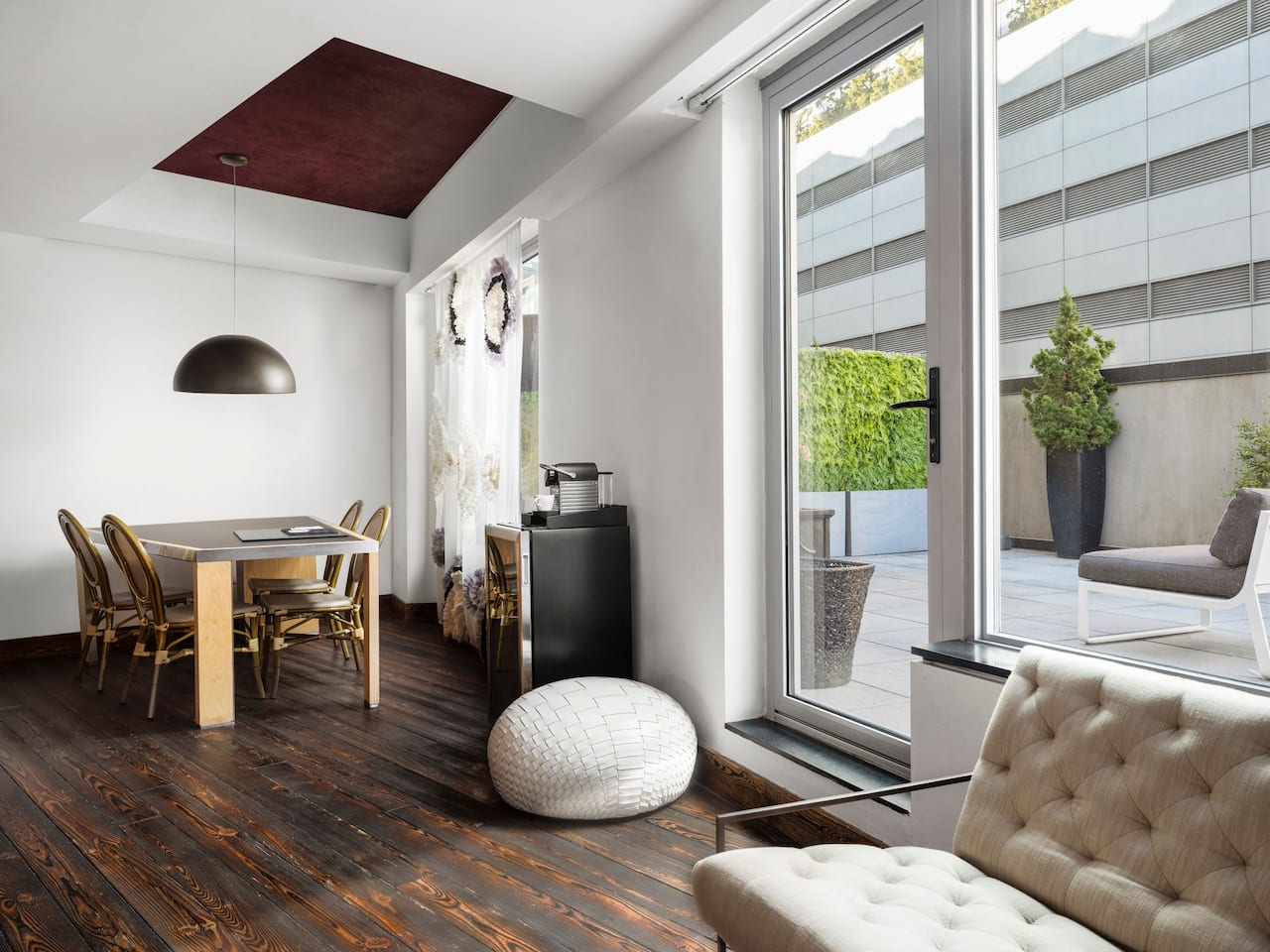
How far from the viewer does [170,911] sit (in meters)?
2.22

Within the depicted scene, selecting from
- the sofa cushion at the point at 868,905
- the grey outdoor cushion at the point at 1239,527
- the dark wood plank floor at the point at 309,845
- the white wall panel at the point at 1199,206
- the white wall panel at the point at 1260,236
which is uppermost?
the white wall panel at the point at 1199,206

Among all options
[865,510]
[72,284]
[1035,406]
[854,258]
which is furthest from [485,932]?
[72,284]

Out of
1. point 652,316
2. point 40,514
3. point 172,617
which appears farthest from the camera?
point 40,514

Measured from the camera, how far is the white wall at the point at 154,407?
206 inches

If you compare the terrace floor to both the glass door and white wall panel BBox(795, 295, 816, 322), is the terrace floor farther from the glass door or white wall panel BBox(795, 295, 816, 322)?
white wall panel BBox(795, 295, 816, 322)

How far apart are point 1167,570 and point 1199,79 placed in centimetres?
102

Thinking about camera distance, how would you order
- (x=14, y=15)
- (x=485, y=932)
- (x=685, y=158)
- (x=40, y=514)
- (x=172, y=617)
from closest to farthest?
(x=485, y=932)
(x=14, y=15)
(x=685, y=158)
(x=172, y=617)
(x=40, y=514)

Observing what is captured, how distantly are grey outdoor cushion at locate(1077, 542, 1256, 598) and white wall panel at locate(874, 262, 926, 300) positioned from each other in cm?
90

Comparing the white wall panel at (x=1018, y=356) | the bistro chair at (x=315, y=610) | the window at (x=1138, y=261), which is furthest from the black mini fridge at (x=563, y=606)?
the white wall panel at (x=1018, y=356)

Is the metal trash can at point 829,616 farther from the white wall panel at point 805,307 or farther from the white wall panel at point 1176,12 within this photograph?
the white wall panel at point 1176,12

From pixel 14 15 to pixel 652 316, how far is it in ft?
7.39

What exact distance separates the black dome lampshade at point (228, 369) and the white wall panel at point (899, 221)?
3.37 metres

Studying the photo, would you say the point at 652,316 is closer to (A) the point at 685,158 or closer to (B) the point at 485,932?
(A) the point at 685,158

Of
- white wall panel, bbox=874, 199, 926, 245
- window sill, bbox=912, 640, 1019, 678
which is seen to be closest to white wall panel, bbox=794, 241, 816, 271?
white wall panel, bbox=874, 199, 926, 245
